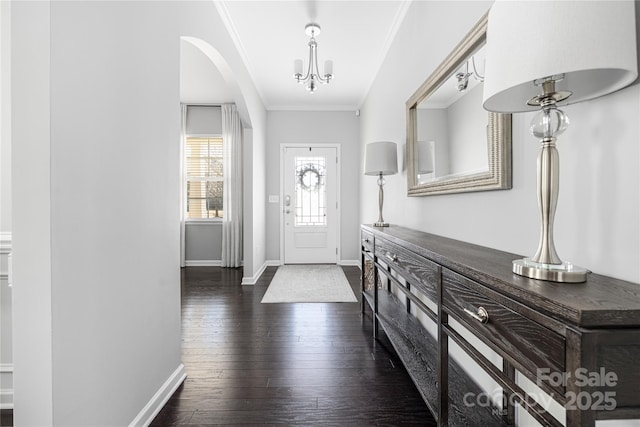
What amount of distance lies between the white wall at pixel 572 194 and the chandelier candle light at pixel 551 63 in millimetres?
128

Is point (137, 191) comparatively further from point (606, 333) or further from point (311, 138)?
point (311, 138)

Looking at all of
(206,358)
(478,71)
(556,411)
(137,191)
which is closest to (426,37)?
(478,71)

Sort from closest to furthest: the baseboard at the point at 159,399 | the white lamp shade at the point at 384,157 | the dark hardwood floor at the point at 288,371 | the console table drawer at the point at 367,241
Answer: the baseboard at the point at 159,399, the dark hardwood floor at the point at 288,371, the console table drawer at the point at 367,241, the white lamp shade at the point at 384,157

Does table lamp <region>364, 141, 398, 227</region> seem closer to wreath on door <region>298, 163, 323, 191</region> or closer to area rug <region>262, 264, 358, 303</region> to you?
area rug <region>262, 264, 358, 303</region>

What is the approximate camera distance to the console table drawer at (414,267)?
1.36 meters

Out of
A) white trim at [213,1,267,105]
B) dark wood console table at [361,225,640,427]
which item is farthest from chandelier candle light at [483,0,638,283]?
white trim at [213,1,267,105]

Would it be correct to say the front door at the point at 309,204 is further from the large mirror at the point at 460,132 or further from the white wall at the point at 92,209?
the white wall at the point at 92,209

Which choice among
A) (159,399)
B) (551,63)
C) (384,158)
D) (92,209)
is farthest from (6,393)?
(384,158)

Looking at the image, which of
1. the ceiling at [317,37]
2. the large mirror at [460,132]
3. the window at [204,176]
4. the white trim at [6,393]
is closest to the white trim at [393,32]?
the ceiling at [317,37]

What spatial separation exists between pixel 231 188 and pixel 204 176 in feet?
1.95

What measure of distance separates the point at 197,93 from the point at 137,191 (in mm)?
4255

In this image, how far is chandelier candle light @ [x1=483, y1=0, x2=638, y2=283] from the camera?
0.68 m

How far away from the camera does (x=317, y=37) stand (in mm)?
3363

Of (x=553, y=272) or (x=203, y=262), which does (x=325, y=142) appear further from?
(x=553, y=272)
